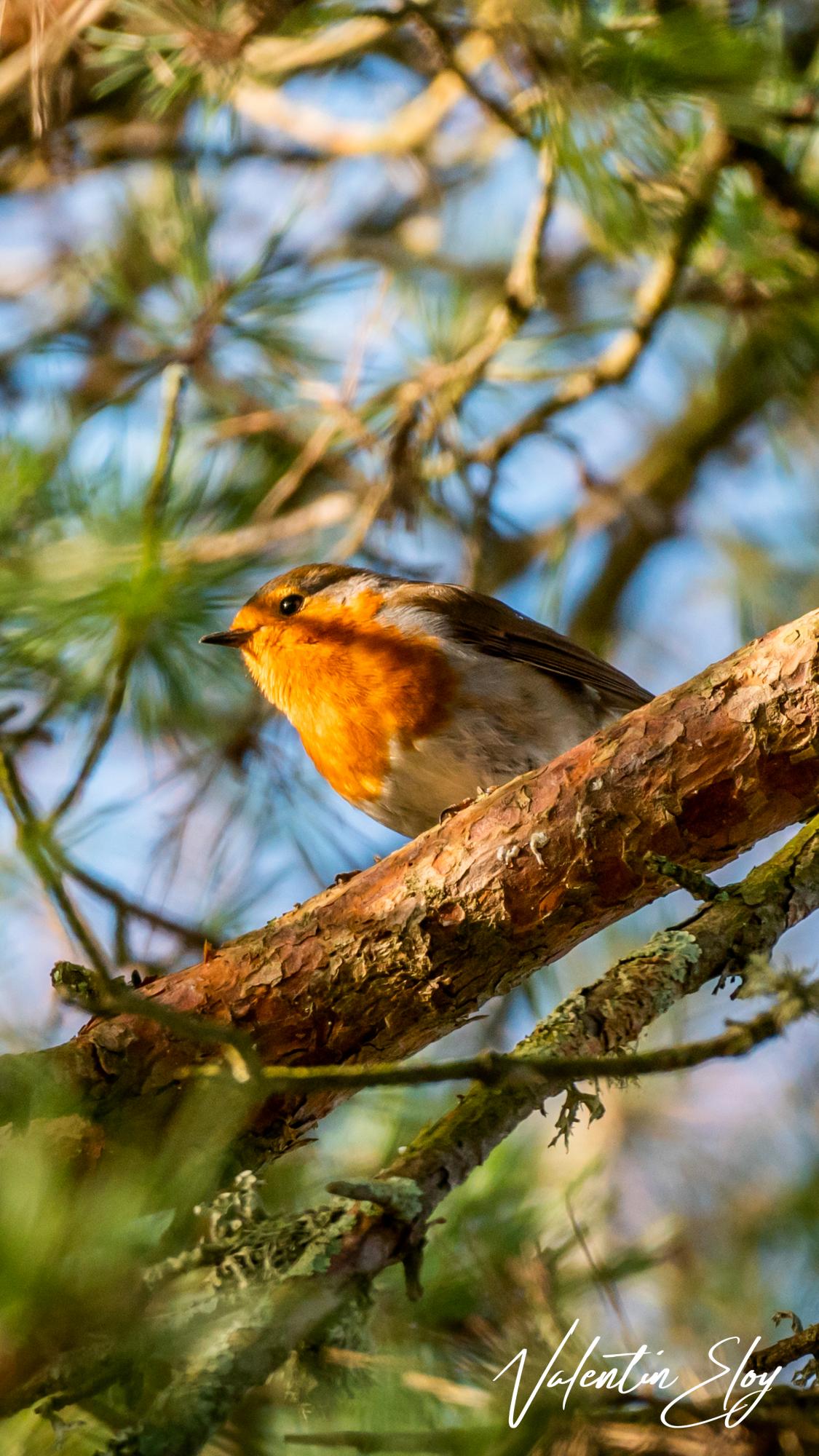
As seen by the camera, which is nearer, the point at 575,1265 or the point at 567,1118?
the point at 567,1118

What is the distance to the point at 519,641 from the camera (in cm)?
426

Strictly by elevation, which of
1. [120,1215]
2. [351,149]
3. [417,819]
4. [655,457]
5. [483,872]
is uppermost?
[351,149]

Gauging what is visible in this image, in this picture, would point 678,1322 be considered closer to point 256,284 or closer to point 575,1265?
point 575,1265

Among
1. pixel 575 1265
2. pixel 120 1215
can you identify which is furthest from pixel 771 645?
pixel 575 1265

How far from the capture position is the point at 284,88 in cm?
532

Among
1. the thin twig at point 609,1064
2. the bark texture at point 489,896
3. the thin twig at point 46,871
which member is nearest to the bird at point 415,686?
the bark texture at point 489,896

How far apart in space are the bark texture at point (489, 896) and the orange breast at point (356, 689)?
1.04 metres

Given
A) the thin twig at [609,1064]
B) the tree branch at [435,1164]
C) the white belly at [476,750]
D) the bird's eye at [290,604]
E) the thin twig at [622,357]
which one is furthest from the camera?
the bird's eye at [290,604]

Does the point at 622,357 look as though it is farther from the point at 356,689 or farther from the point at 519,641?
the point at 356,689

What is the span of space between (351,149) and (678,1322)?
14.1ft
